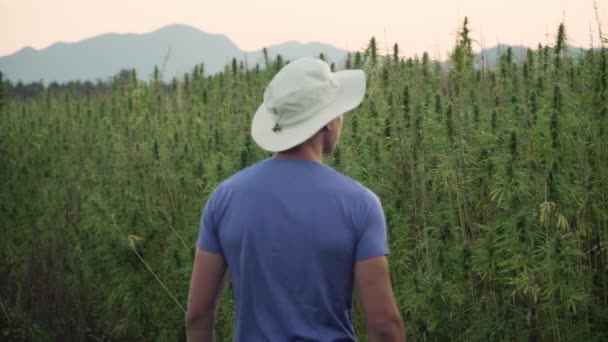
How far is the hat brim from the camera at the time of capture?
8.14ft

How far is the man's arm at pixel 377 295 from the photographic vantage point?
7.79 feet

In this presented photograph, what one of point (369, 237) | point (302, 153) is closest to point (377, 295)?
point (369, 237)

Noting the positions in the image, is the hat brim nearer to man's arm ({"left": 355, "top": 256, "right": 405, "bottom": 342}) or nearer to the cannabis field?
man's arm ({"left": 355, "top": 256, "right": 405, "bottom": 342})

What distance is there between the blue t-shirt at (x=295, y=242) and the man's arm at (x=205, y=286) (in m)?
0.06

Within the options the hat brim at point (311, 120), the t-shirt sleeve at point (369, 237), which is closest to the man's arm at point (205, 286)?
the hat brim at point (311, 120)

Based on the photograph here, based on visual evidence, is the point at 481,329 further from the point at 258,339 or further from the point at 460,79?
the point at 460,79

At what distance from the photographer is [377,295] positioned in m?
2.38

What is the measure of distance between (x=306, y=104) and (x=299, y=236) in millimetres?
442

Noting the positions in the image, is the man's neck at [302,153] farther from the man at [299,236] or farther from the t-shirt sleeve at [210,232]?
the t-shirt sleeve at [210,232]

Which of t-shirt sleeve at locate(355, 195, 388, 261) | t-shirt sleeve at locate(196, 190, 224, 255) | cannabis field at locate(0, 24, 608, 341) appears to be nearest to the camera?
t-shirt sleeve at locate(355, 195, 388, 261)

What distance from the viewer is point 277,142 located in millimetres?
2512

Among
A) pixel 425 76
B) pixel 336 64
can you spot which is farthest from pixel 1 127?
pixel 425 76

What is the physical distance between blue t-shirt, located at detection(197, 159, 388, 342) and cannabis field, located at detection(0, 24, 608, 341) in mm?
2252

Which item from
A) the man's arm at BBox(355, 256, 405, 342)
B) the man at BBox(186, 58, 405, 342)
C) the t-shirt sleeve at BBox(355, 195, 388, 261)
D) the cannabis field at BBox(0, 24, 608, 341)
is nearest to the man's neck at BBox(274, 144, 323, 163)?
the man at BBox(186, 58, 405, 342)
